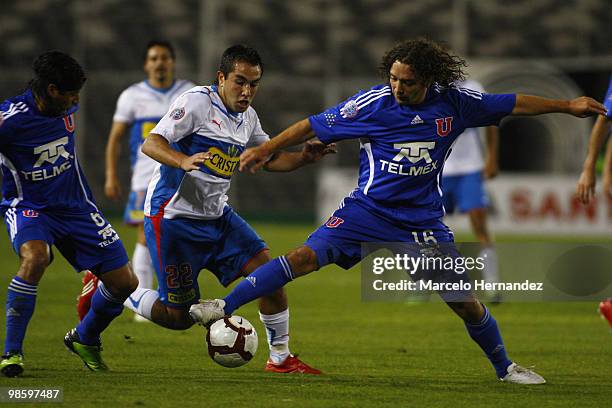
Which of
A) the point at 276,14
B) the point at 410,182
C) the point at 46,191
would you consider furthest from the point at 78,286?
the point at 276,14

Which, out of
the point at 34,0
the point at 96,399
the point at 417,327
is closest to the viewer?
the point at 96,399

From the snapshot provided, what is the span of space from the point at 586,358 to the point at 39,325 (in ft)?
13.9

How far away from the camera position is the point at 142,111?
9.64 meters

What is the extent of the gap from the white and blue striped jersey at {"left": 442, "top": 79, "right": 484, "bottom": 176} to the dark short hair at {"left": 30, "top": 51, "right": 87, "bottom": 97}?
209 inches

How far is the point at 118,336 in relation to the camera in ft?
27.0

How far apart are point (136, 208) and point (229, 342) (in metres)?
3.70

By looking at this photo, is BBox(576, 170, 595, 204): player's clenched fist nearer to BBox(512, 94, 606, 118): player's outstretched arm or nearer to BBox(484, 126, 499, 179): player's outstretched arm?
BBox(512, 94, 606, 118): player's outstretched arm

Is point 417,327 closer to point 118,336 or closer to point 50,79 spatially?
point 118,336

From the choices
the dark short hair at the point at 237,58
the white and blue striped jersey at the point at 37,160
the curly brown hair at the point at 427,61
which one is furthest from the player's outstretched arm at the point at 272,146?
the white and blue striped jersey at the point at 37,160

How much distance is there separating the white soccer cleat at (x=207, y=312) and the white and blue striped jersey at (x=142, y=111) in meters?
3.62

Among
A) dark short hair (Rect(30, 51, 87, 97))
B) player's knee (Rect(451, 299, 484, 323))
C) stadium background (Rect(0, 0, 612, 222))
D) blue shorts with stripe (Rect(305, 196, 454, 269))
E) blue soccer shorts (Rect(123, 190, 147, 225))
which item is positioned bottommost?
player's knee (Rect(451, 299, 484, 323))

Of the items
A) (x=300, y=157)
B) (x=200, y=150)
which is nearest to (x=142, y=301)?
(x=200, y=150)

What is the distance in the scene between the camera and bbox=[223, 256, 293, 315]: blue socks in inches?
242

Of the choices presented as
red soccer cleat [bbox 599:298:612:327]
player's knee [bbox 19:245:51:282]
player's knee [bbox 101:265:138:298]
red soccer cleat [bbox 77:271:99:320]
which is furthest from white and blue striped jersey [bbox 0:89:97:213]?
red soccer cleat [bbox 599:298:612:327]
